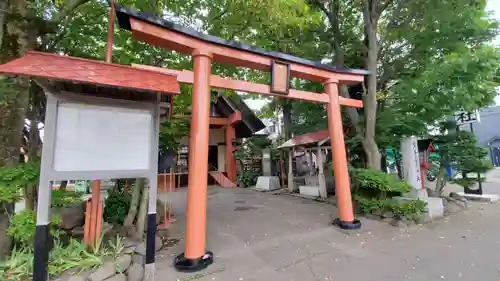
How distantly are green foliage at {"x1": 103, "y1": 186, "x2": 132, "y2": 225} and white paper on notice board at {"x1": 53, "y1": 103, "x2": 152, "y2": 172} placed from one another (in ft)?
8.30

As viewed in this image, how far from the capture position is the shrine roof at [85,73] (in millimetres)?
2684

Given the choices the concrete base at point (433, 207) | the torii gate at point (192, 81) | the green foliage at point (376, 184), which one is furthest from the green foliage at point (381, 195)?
the torii gate at point (192, 81)

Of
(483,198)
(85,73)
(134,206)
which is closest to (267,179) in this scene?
(483,198)

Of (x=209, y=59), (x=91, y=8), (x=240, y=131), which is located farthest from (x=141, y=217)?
(x=240, y=131)

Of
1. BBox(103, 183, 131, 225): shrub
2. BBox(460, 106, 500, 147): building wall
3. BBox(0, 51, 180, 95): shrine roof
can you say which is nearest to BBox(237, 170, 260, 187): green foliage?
BBox(103, 183, 131, 225): shrub

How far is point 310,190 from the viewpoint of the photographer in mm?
10977

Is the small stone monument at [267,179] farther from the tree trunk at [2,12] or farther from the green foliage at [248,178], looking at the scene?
the tree trunk at [2,12]

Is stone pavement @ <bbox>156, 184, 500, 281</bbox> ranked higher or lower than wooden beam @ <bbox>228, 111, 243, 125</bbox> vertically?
lower

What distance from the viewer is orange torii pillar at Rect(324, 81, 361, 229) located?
20.0ft

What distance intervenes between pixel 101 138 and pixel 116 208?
2772 mm

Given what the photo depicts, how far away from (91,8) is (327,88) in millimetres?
5764

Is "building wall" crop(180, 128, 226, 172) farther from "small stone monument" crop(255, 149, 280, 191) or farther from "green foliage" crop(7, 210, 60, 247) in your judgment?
"green foliage" crop(7, 210, 60, 247)

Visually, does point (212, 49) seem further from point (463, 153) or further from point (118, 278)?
point (463, 153)

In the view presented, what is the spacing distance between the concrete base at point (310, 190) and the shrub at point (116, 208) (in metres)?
7.34
